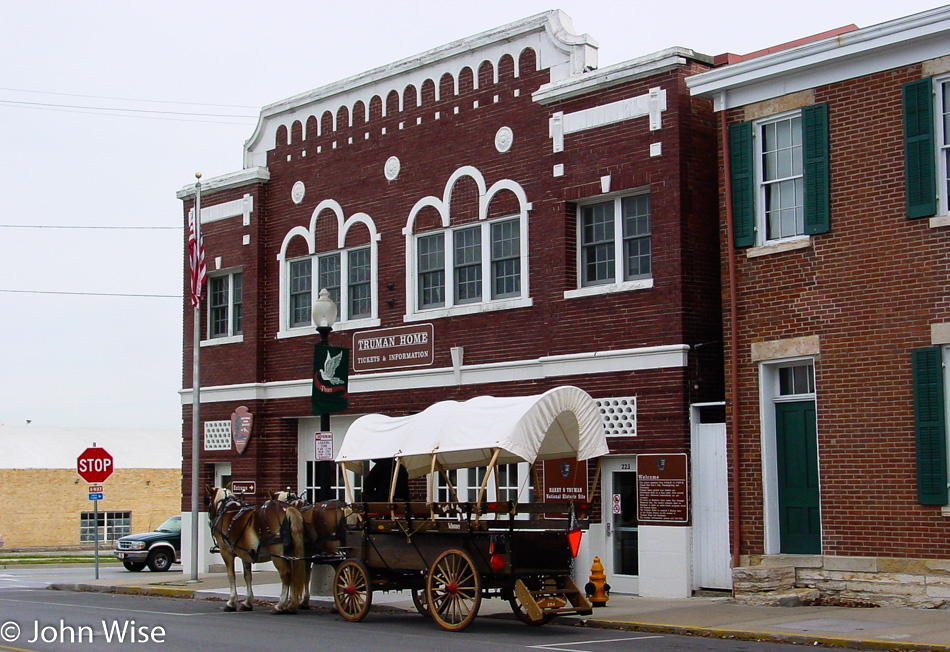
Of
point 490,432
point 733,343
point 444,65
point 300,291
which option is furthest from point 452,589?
point 300,291

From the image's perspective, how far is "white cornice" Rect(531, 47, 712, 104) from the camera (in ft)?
64.6

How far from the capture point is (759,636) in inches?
564

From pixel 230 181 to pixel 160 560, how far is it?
10.7 meters

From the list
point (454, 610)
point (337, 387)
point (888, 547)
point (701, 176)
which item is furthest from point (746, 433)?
point (337, 387)

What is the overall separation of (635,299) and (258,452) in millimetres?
10644

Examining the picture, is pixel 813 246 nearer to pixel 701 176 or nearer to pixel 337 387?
pixel 701 176

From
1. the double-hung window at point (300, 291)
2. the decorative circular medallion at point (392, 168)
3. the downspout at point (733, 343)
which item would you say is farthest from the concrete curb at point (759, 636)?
the double-hung window at point (300, 291)

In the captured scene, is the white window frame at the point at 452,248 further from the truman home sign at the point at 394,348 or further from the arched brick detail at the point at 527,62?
the arched brick detail at the point at 527,62

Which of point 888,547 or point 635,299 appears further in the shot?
point 635,299

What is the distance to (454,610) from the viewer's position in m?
15.5

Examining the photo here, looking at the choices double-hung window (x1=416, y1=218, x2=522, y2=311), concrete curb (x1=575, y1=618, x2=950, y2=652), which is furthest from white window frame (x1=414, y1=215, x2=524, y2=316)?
concrete curb (x1=575, y1=618, x2=950, y2=652)

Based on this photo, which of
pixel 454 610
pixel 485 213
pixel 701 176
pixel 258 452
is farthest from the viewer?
pixel 258 452

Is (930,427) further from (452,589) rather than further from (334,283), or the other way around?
(334,283)

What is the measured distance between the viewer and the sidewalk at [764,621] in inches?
541
